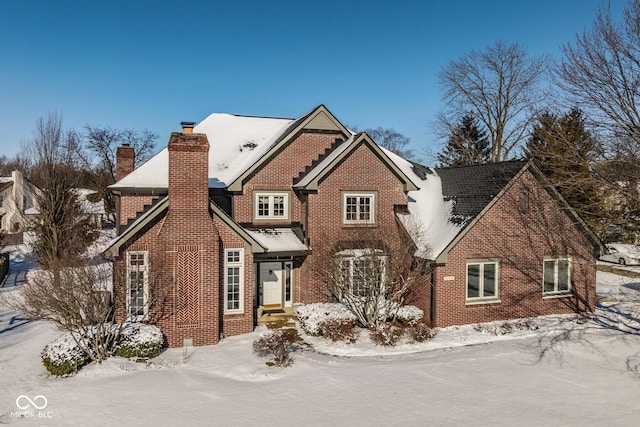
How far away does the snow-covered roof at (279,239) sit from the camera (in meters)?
17.6

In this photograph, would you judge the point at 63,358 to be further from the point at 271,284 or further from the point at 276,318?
the point at 271,284

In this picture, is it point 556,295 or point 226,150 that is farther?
point 226,150

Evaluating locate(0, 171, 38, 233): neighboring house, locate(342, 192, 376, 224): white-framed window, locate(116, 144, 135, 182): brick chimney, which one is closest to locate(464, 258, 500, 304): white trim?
locate(342, 192, 376, 224): white-framed window

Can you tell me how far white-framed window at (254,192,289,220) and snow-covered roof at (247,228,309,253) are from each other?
65 centimetres

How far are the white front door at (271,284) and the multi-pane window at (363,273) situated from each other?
3.77 m

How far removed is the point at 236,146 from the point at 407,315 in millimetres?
11935

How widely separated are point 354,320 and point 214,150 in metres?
11.3

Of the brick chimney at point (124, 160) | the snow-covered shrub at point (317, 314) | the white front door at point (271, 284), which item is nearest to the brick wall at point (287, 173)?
the white front door at point (271, 284)

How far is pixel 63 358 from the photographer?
11.8 meters

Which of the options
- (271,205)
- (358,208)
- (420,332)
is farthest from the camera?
(271,205)

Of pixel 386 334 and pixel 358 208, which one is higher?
pixel 358 208

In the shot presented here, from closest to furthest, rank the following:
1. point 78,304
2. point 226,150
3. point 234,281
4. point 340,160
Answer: point 78,304 < point 234,281 < point 340,160 < point 226,150

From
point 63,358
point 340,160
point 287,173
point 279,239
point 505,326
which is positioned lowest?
point 505,326

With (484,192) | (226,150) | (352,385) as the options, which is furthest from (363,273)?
(226,150)
